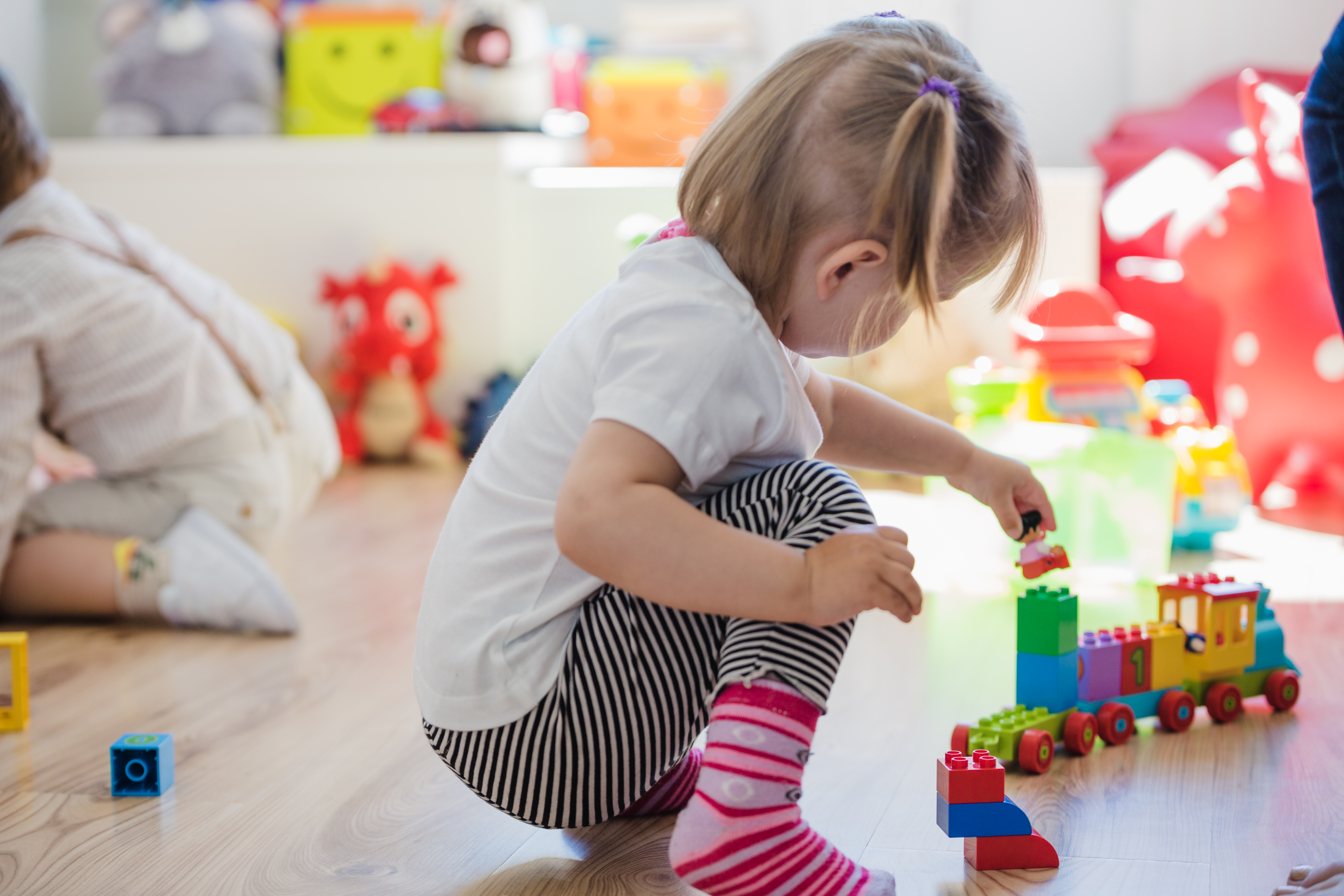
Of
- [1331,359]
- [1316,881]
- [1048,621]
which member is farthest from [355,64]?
[1316,881]

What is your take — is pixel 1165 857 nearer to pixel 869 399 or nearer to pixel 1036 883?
pixel 1036 883

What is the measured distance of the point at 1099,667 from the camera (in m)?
0.94

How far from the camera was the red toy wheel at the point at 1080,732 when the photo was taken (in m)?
0.91

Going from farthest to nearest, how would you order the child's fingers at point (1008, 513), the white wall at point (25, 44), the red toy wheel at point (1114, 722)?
the white wall at point (25, 44) < the red toy wheel at point (1114, 722) < the child's fingers at point (1008, 513)

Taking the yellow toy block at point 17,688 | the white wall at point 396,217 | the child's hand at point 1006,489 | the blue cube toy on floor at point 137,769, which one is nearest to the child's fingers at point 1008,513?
the child's hand at point 1006,489

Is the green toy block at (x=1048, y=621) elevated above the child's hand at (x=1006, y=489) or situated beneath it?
situated beneath

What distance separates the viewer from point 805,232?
0.67 meters

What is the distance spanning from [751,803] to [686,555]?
0.41 ft

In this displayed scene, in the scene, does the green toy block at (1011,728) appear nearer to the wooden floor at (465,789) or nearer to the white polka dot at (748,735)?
the wooden floor at (465,789)

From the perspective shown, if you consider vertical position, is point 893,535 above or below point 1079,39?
below

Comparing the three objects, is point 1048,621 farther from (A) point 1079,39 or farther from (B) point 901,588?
(A) point 1079,39

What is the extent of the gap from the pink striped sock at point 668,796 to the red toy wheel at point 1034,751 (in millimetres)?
218

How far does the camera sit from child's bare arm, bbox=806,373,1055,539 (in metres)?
0.83

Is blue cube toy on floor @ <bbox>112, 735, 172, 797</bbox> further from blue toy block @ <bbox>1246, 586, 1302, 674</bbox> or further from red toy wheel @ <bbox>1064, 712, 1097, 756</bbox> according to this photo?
blue toy block @ <bbox>1246, 586, 1302, 674</bbox>
